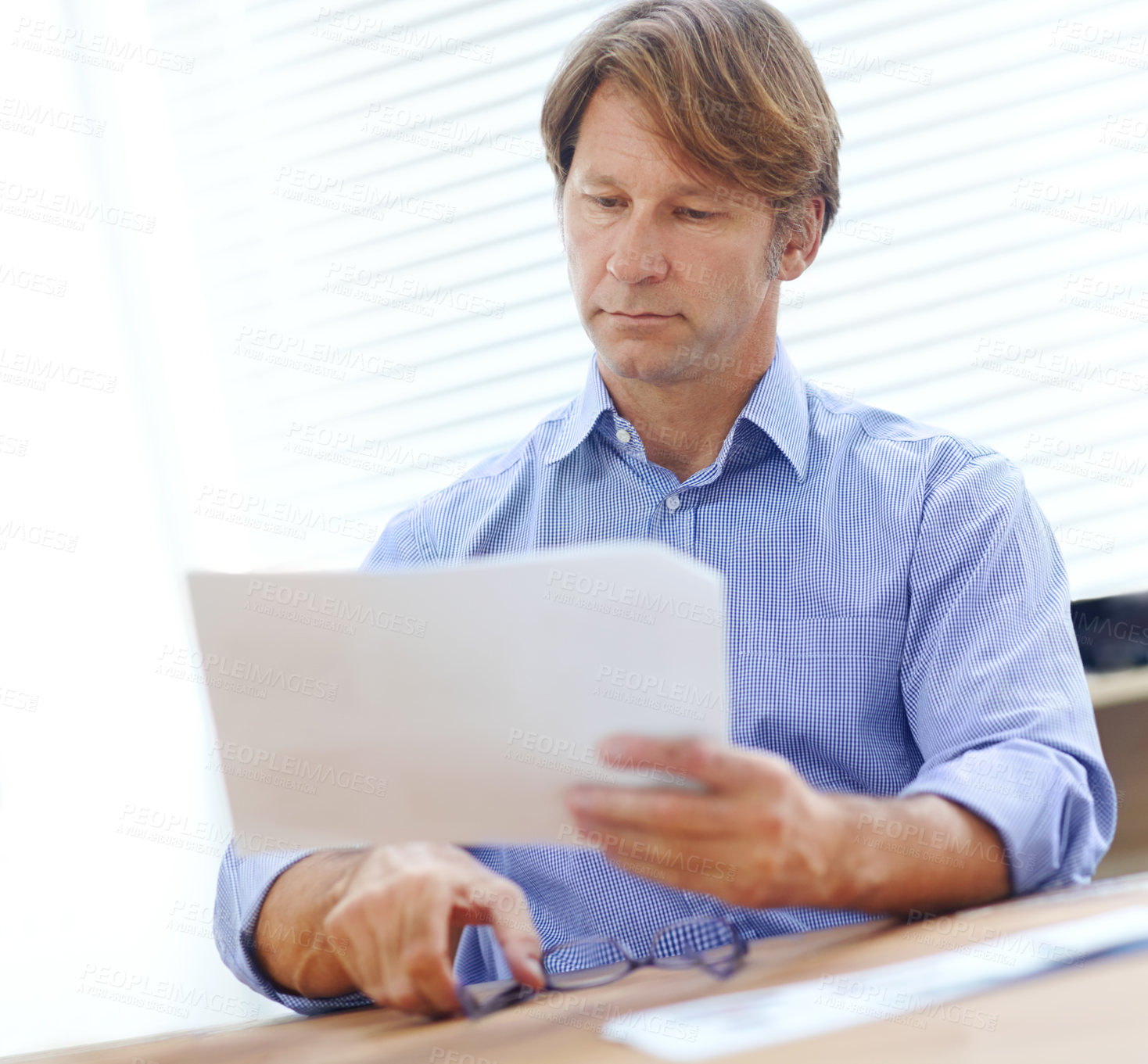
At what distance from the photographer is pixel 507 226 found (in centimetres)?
162

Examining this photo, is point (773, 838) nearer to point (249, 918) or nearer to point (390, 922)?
point (390, 922)

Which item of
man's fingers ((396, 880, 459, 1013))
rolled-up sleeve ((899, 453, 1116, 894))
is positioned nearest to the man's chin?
rolled-up sleeve ((899, 453, 1116, 894))

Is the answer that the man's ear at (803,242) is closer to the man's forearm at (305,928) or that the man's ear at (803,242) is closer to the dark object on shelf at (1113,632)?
the dark object on shelf at (1113,632)

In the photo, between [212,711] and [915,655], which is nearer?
[212,711]

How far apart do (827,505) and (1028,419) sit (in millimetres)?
705

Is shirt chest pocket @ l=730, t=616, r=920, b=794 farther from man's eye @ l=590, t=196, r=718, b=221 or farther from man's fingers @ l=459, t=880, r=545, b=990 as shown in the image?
man's eye @ l=590, t=196, r=718, b=221

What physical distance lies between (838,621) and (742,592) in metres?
0.10

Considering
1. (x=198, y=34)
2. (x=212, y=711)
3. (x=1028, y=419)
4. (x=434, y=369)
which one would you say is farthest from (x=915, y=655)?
(x=198, y=34)

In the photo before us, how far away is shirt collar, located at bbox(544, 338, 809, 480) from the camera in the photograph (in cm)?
109

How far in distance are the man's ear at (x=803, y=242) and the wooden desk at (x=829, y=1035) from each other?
78 centimetres

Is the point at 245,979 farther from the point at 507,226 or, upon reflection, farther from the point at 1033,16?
the point at 1033,16

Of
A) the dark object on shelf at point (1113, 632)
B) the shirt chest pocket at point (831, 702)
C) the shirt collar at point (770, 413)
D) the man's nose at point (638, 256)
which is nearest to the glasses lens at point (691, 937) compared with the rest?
the shirt chest pocket at point (831, 702)

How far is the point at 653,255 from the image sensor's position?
108 centimetres

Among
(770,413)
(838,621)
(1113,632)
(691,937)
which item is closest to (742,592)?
(838,621)
